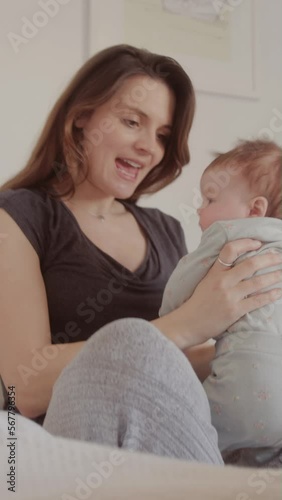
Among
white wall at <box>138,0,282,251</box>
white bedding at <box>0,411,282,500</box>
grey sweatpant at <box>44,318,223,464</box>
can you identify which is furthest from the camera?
white wall at <box>138,0,282,251</box>

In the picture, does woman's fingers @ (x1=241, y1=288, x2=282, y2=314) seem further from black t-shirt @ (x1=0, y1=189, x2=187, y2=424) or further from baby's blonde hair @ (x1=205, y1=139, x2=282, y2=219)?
black t-shirt @ (x1=0, y1=189, x2=187, y2=424)

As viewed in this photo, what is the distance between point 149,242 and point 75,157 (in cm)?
18

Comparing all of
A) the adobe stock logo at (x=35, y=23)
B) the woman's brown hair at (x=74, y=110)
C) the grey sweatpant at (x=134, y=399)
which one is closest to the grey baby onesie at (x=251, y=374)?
the grey sweatpant at (x=134, y=399)

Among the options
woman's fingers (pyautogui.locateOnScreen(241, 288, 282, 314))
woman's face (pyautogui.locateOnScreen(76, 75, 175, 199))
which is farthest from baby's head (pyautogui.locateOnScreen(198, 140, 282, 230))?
woman's face (pyautogui.locateOnScreen(76, 75, 175, 199))

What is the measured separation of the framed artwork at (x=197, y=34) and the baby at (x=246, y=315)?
37cm

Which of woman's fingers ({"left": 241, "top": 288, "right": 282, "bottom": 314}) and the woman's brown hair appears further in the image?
the woman's brown hair

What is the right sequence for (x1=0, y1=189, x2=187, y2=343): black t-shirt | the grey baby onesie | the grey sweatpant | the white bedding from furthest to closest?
1. (x1=0, y1=189, x2=187, y2=343): black t-shirt
2. the grey baby onesie
3. the grey sweatpant
4. the white bedding

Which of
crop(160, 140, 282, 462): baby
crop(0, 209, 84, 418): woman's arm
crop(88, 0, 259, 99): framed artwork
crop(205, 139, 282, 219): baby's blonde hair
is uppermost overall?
crop(88, 0, 259, 99): framed artwork

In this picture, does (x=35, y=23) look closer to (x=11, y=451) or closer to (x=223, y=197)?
(x=223, y=197)

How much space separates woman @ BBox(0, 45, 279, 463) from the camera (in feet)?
1.80

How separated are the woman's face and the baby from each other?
0.21 m

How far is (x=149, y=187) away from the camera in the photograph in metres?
1.14

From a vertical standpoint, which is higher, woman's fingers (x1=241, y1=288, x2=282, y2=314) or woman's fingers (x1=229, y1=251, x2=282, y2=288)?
woman's fingers (x1=229, y1=251, x2=282, y2=288)

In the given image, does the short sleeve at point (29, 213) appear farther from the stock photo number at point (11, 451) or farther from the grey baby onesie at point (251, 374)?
the stock photo number at point (11, 451)
